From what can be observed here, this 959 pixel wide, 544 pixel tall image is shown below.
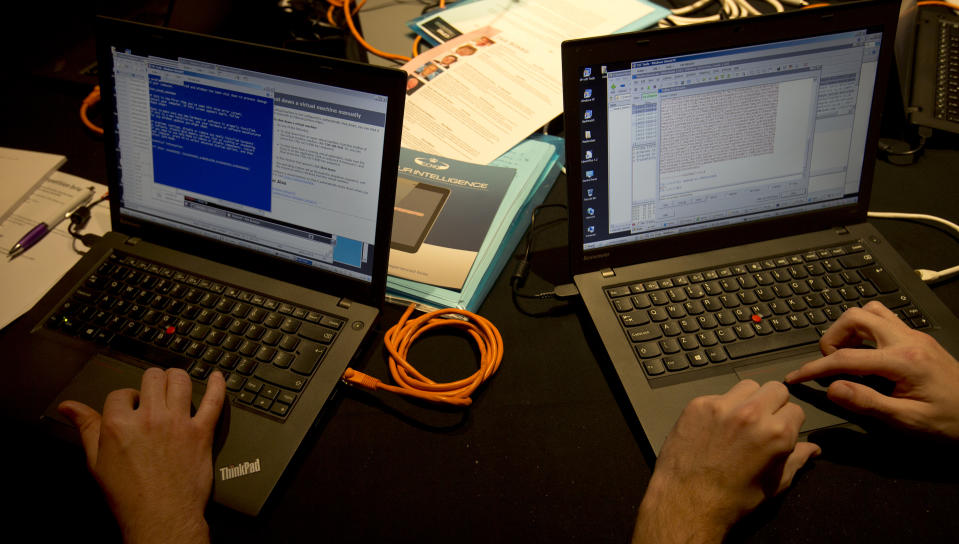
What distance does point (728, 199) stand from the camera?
779mm

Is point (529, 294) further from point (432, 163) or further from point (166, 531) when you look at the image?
point (166, 531)

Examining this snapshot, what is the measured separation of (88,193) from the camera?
100cm

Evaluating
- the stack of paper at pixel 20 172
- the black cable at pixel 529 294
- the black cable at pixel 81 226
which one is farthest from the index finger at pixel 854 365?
the stack of paper at pixel 20 172

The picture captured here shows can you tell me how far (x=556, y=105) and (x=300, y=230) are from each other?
57cm

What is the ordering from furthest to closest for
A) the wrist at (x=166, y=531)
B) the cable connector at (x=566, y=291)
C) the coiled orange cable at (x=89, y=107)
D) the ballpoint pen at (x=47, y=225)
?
the coiled orange cable at (x=89, y=107) < the ballpoint pen at (x=47, y=225) < the cable connector at (x=566, y=291) < the wrist at (x=166, y=531)

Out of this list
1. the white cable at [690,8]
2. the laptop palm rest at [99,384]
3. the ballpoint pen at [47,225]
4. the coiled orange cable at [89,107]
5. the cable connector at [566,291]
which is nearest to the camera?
the laptop palm rest at [99,384]

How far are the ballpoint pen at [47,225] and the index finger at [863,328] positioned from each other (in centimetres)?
122

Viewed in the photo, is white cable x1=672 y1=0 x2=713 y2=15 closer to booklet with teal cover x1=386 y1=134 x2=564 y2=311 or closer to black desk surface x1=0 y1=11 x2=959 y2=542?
booklet with teal cover x1=386 y1=134 x2=564 y2=311

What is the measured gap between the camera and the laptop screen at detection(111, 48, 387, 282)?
2.20 feet

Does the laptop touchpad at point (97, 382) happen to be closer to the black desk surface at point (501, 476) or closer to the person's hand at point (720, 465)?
the black desk surface at point (501, 476)

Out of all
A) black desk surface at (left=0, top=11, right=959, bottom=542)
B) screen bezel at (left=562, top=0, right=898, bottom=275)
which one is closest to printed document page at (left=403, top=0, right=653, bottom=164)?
screen bezel at (left=562, top=0, right=898, bottom=275)

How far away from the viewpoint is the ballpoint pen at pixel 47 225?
2.98 feet

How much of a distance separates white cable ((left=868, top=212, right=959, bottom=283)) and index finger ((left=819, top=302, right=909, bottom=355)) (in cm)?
20

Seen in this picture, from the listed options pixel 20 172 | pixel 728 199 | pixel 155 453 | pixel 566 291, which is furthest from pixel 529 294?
pixel 20 172
